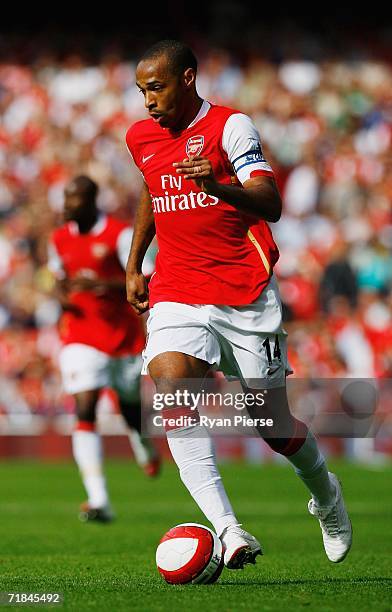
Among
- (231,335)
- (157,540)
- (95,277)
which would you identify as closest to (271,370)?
(231,335)

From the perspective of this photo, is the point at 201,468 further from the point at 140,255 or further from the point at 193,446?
the point at 140,255

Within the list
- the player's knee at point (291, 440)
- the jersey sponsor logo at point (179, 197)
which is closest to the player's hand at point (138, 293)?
the jersey sponsor logo at point (179, 197)

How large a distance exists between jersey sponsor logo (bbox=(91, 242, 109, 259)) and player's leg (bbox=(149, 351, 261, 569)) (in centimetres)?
484

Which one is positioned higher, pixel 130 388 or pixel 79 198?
pixel 79 198

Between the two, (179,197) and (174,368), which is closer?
A: (174,368)

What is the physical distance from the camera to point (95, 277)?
1116cm

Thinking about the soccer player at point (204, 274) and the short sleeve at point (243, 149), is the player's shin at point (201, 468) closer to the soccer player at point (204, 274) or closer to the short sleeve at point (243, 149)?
the soccer player at point (204, 274)

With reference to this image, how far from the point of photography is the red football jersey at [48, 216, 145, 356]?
1109 centimetres

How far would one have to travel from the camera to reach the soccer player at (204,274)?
245 inches

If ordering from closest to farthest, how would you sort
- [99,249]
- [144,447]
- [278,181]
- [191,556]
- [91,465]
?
[191,556], [91,465], [99,249], [144,447], [278,181]

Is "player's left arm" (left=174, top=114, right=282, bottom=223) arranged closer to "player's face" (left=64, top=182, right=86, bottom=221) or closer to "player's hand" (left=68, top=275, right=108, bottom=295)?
"player's face" (left=64, top=182, right=86, bottom=221)

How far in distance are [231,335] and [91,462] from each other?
4.60 m

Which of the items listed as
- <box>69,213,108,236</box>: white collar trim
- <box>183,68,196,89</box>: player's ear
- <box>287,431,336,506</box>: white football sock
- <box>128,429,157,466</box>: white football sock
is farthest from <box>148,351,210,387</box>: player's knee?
<box>128,429,157,466</box>: white football sock

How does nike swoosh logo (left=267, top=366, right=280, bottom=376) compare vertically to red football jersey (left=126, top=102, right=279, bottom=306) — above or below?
below
